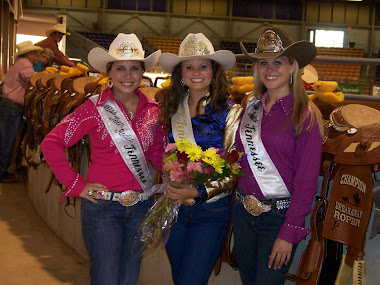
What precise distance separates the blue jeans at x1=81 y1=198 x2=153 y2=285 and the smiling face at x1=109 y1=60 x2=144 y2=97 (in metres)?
0.56

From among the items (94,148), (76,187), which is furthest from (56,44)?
(76,187)

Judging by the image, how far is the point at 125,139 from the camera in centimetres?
259

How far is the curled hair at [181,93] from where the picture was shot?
2.57 metres

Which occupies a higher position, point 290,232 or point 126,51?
point 126,51

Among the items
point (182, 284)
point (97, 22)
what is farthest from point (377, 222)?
point (97, 22)

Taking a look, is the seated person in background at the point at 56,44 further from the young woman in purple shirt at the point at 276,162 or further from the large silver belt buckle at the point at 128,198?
the young woman in purple shirt at the point at 276,162

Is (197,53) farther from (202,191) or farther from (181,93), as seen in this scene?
(202,191)

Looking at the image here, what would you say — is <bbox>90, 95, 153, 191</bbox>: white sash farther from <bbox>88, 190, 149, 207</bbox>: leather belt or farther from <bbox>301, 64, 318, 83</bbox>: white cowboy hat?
<bbox>301, 64, 318, 83</bbox>: white cowboy hat

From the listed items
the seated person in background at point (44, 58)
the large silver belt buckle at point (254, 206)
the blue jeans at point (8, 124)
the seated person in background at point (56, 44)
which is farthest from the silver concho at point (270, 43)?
the seated person in background at point (56, 44)

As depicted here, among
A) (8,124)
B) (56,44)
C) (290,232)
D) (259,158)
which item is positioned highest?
(56,44)

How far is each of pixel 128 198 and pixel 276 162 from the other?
2.44 ft

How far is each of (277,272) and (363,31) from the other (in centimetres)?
2712

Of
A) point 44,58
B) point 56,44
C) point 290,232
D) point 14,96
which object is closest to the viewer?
point 290,232

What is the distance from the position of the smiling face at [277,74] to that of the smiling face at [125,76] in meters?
0.70
